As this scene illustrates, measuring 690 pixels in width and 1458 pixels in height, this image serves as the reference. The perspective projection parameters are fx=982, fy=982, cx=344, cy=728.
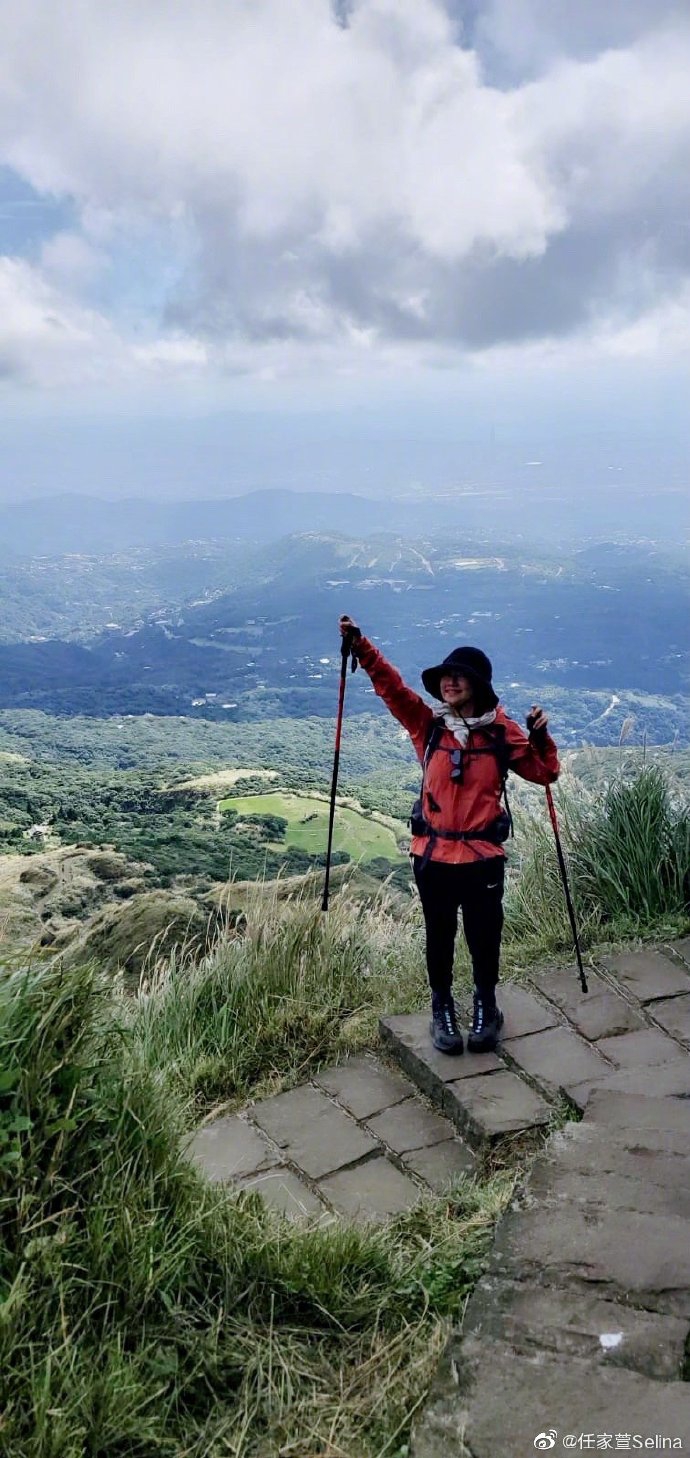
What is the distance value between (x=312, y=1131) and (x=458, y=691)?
1.85 metres

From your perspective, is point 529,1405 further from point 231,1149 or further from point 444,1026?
point 444,1026

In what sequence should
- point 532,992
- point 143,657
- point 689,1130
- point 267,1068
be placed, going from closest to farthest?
Answer: point 689,1130
point 267,1068
point 532,992
point 143,657

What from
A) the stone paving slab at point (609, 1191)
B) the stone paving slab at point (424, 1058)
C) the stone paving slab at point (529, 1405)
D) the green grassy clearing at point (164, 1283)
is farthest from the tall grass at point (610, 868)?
the stone paving slab at point (529, 1405)

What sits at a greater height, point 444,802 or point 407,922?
point 444,802

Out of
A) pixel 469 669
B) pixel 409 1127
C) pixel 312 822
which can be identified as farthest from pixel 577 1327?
pixel 312 822

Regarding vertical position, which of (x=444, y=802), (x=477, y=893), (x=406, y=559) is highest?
(x=406, y=559)

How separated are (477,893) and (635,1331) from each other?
2.02m

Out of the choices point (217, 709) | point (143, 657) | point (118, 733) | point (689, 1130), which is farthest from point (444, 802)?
point (143, 657)

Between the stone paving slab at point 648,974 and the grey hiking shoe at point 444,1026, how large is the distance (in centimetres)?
97

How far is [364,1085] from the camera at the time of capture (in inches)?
161

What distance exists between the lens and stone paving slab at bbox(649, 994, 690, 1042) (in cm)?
427

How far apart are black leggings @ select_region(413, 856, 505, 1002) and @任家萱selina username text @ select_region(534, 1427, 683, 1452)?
228cm

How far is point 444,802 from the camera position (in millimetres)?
4102

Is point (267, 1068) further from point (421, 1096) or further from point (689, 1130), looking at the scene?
point (689, 1130)
